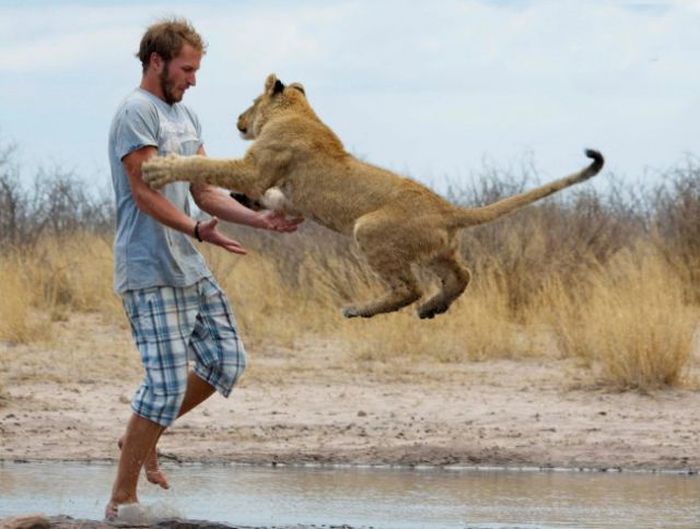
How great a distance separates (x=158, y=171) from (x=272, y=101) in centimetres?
112

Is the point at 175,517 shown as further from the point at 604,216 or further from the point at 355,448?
the point at 604,216

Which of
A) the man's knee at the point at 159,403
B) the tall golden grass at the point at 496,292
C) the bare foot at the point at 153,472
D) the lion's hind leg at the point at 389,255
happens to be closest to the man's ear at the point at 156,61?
the lion's hind leg at the point at 389,255

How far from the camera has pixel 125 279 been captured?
6.68 m

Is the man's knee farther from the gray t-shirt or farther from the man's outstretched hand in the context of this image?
the man's outstretched hand

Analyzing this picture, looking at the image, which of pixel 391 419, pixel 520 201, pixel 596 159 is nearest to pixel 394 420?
pixel 391 419

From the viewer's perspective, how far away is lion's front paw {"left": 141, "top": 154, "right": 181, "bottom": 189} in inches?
260

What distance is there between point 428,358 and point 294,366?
3.38ft

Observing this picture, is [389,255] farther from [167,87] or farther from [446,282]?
[167,87]

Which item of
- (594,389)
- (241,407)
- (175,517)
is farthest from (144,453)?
(594,389)

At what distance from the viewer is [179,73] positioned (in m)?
6.70

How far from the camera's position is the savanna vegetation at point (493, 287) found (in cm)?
1270

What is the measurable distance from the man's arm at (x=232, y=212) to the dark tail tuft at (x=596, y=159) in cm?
119

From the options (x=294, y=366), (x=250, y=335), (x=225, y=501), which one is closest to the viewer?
(x=225, y=501)

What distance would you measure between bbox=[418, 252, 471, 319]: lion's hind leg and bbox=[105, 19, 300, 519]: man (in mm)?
953
